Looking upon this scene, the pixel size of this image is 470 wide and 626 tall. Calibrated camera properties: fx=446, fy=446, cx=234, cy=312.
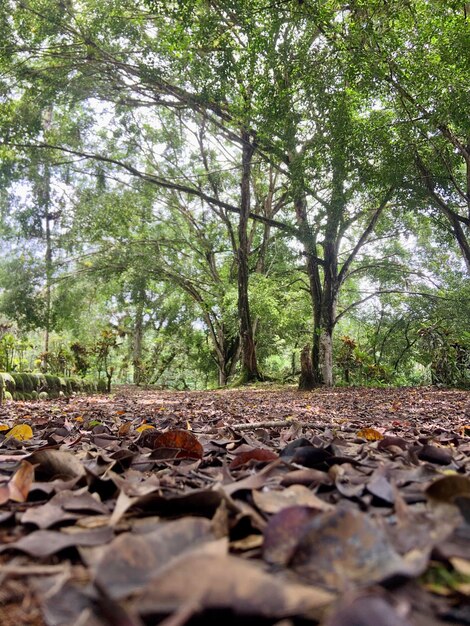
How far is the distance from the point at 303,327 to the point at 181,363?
321 inches

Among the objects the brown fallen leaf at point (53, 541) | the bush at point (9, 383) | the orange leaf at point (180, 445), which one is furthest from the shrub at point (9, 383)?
the brown fallen leaf at point (53, 541)

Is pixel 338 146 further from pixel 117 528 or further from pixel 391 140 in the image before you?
pixel 117 528

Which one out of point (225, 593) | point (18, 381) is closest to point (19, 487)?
point (225, 593)

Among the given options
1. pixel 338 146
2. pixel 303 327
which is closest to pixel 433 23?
pixel 338 146

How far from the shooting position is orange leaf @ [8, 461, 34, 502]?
0.93 meters

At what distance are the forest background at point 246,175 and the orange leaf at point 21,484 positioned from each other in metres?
6.12

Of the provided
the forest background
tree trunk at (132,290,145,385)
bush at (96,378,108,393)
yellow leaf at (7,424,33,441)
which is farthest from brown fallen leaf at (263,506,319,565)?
tree trunk at (132,290,145,385)

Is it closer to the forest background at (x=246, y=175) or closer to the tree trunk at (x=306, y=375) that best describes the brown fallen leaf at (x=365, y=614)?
Result: the forest background at (x=246, y=175)

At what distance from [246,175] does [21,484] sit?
10.7 meters

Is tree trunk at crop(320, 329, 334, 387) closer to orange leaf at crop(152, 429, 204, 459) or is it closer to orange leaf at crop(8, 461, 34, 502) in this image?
orange leaf at crop(152, 429, 204, 459)

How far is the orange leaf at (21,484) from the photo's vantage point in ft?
3.05

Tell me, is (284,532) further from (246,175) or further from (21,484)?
(246,175)

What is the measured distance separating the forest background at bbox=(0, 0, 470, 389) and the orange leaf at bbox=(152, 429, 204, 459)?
570cm

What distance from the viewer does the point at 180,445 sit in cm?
148
